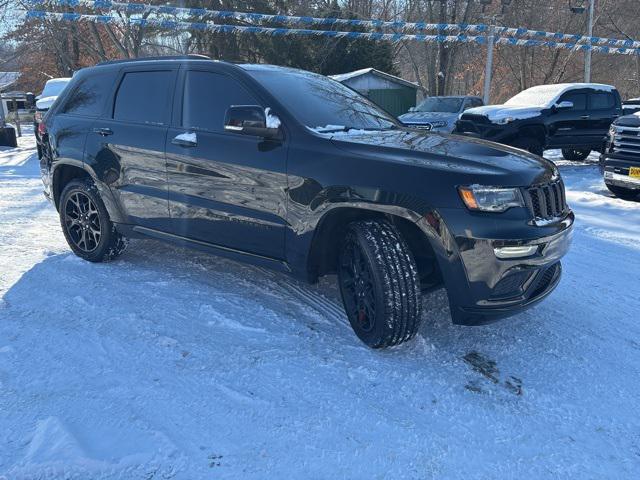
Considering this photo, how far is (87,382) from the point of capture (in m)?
2.78

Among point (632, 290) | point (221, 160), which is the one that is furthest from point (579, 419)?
point (221, 160)

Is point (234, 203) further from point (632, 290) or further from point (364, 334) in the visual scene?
point (632, 290)

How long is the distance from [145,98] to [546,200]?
3104 mm

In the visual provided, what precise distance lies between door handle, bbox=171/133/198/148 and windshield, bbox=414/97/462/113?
12005 mm

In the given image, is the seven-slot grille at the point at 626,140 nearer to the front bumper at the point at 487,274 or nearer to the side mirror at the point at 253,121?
the front bumper at the point at 487,274

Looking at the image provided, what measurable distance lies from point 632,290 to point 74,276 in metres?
4.47

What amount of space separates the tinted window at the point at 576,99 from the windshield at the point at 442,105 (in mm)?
3346

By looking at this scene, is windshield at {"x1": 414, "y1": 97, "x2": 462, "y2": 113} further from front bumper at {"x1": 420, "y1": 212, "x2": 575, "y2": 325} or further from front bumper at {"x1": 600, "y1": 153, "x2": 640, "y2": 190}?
front bumper at {"x1": 420, "y1": 212, "x2": 575, "y2": 325}

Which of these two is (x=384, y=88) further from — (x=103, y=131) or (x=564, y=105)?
(x=103, y=131)

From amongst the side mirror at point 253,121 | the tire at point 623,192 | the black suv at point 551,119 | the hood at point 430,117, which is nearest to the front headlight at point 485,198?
the side mirror at point 253,121

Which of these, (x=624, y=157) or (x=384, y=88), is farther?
(x=384, y=88)

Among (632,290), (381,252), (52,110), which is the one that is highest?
(52,110)

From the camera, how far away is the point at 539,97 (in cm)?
1202


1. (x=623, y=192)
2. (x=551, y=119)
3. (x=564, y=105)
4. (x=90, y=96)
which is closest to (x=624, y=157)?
(x=623, y=192)
